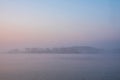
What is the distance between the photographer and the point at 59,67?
2.18 meters

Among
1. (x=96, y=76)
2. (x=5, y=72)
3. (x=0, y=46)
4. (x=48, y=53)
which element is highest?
(x=0, y=46)

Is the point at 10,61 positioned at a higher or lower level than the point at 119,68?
higher

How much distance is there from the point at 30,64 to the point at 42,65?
151 mm

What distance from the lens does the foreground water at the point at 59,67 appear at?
217 centimetres

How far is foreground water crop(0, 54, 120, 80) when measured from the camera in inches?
85.6

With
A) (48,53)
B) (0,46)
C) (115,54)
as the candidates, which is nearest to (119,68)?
(115,54)

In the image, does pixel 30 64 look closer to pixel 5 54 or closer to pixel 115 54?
pixel 5 54

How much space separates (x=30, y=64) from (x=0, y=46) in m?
0.44

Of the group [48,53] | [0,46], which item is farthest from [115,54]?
[0,46]

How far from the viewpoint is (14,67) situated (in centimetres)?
221

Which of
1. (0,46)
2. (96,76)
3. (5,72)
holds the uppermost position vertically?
(0,46)

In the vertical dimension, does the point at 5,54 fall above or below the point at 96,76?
above

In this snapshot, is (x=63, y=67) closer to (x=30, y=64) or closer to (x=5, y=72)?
(x=30, y=64)

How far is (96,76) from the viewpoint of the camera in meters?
2.19
